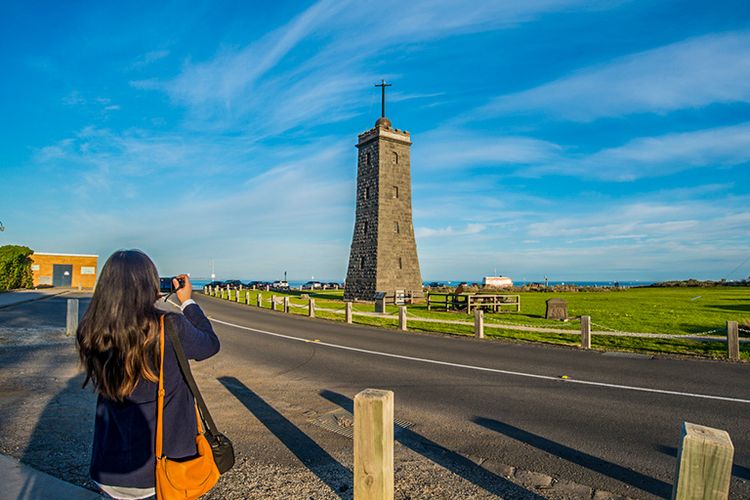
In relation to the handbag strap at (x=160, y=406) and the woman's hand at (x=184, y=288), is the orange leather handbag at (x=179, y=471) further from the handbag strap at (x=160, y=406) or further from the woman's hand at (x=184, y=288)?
the woman's hand at (x=184, y=288)

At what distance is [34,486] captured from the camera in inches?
157

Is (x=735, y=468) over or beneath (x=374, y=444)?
beneath

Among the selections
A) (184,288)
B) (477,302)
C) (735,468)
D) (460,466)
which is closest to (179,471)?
(184,288)

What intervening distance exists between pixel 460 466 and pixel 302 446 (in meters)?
1.76

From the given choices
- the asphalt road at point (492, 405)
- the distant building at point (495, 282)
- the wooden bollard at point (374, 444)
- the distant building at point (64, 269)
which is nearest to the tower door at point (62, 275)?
the distant building at point (64, 269)

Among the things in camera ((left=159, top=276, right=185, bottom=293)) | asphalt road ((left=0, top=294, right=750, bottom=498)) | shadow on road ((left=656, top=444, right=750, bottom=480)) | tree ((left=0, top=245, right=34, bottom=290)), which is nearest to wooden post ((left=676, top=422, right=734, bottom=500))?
asphalt road ((left=0, top=294, right=750, bottom=498))

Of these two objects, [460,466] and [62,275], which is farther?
[62,275]

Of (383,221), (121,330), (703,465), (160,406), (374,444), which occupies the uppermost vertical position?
(383,221)

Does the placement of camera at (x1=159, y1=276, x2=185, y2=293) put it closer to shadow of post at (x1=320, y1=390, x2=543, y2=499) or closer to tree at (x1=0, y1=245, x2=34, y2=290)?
shadow of post at (x1=320, y1=390, x2=543, y2=499)

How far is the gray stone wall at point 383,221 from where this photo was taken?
3541cm

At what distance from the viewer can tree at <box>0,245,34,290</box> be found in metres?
35.5

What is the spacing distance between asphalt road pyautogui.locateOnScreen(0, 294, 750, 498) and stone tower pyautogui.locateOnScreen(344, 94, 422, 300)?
892 inches

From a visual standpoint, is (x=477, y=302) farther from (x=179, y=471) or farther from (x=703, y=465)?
(x=179, y=471)

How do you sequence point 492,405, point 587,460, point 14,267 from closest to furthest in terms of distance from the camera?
point 587,460
point 492,405
point 14,267
